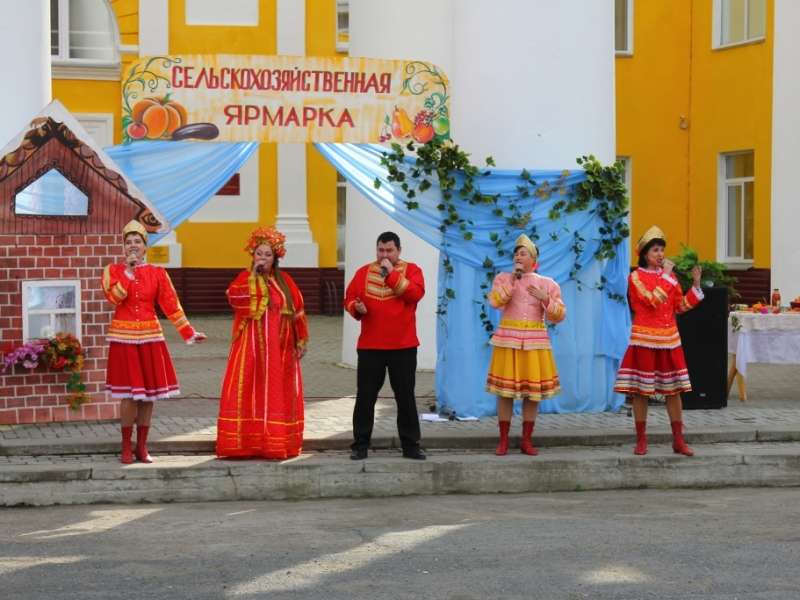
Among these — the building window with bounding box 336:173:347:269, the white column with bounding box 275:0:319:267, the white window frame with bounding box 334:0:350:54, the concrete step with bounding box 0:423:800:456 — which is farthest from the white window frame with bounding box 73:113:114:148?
the concrete step with bounding box 0:423:800:456

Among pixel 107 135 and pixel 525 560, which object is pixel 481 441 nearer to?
pixel 525 560

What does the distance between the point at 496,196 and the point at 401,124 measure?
1.07 metres

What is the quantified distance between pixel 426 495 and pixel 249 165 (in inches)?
652

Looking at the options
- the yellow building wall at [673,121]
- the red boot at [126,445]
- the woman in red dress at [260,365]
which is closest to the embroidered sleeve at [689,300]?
the woman in red dress at [260,365]

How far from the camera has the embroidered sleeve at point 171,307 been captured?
9945 millimetres

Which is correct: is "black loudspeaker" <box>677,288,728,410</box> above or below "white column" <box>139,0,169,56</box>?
below

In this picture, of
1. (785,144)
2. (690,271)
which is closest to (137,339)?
(690,271)

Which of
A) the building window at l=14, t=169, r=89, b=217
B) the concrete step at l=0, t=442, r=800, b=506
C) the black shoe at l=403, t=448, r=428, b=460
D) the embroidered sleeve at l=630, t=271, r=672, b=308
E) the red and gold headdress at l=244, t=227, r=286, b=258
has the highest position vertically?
the building window at l=14, t=169, r=89, b=217

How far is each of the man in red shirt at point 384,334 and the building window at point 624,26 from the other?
1596 cm

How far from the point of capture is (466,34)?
42.0ft

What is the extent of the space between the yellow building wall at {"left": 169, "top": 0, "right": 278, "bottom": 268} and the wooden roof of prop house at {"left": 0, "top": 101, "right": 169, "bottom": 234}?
1401 cm

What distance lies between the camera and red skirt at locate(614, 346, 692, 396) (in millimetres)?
10477

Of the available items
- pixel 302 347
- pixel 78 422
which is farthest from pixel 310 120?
pixel 78 422

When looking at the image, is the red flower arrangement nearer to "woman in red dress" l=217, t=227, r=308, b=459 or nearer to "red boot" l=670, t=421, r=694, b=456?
"woman in red dress" l=217, t=227, r=308, b=459
